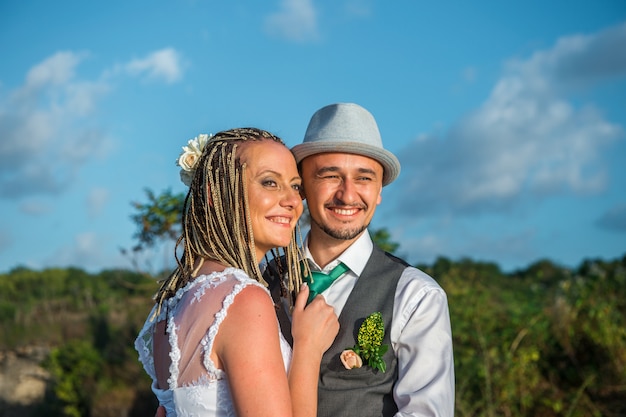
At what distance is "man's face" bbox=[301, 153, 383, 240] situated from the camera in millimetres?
2939

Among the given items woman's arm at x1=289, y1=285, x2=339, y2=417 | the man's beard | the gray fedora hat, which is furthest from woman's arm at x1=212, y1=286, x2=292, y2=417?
the gray fedora hat

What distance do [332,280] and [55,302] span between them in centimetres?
1124

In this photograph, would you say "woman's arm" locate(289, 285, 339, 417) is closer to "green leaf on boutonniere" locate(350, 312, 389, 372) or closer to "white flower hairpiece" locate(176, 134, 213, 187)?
"green leaf on boutonniere" locate(350, 312, 389, 372)

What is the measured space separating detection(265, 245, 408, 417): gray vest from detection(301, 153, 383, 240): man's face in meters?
0.29

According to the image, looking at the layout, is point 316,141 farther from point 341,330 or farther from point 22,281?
point 22,281

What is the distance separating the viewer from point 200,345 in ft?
7.02

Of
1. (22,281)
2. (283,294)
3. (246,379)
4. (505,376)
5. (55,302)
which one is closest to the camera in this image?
(246,379)

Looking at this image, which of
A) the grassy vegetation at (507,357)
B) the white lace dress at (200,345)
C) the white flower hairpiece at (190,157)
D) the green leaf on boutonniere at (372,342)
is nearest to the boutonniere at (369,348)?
the green leaf on boutonniere at (372,342)

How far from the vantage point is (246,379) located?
6.68ft

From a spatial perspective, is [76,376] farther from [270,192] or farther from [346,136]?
[270,192]

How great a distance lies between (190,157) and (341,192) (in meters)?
0.70

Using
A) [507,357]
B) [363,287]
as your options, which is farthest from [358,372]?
[507,357]

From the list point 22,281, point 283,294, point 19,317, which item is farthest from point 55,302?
point 283,294

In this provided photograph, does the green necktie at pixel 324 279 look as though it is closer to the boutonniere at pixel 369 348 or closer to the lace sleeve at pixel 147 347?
the boutonniere at pixel 369 348
